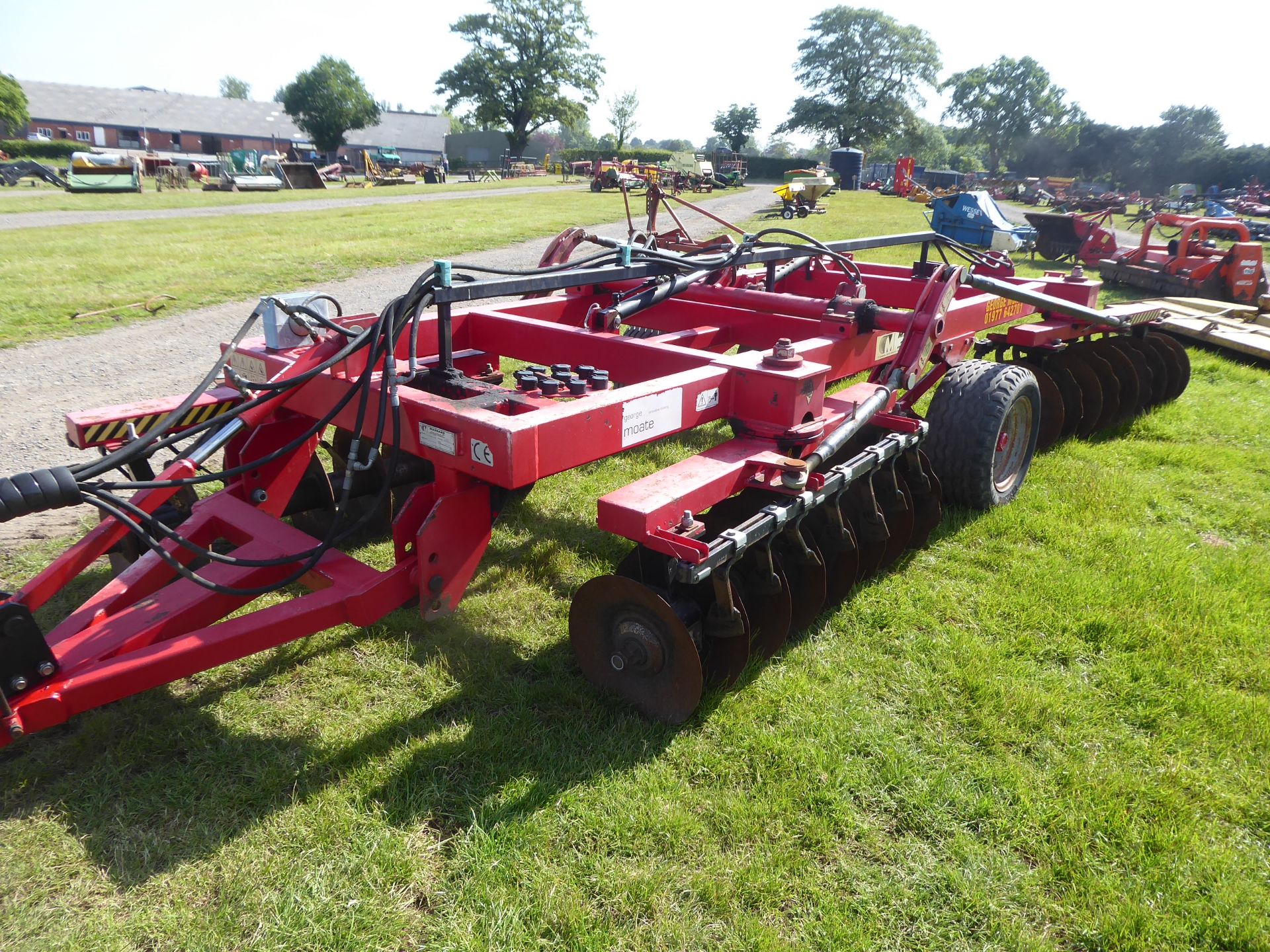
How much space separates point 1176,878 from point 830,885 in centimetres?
96

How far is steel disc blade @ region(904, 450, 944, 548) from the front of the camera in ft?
12.6

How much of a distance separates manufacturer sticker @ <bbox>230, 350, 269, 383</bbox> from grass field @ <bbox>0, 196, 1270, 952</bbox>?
1057mm

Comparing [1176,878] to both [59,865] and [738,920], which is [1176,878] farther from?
[59,865]

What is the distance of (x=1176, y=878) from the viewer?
2.31 metres

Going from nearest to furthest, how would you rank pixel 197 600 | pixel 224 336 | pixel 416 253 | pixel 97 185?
pixel 197 600, pixel 224 336, pixel 416 253, pixel 97 185

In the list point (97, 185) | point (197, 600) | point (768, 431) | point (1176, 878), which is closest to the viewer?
point (1176, 878)

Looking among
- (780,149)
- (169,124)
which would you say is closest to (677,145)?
(780,149)

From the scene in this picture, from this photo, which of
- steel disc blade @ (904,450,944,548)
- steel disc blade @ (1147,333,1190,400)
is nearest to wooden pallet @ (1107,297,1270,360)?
steel disc blade @ (1147,333,1190,400)

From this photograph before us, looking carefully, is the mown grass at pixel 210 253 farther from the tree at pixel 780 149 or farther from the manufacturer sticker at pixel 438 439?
the tree at pixel 780 149

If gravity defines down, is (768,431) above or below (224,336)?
above

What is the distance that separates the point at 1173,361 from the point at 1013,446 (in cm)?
288

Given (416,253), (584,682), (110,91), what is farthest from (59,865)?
(110,91)

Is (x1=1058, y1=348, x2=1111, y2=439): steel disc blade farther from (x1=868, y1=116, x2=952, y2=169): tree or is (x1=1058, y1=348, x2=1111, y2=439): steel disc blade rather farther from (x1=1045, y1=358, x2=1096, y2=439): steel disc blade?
(x1=868, y1=116, x2=952, y2=169): tree

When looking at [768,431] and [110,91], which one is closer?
[768,431]
